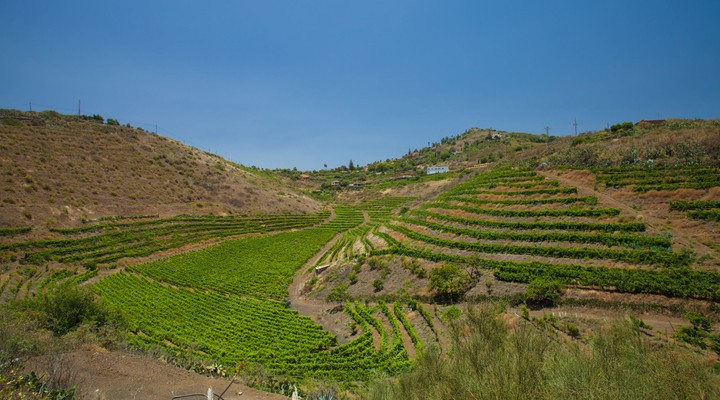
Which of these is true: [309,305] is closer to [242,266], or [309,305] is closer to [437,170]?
[242,266]

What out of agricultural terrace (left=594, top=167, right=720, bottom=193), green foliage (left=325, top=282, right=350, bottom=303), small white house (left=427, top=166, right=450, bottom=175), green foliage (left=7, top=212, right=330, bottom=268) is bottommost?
green foliage (left=325, top=282, right=350, bottom=303)

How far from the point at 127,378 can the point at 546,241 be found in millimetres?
34192

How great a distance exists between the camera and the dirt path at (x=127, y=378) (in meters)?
14.0

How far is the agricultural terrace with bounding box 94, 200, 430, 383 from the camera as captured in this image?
77.9ft

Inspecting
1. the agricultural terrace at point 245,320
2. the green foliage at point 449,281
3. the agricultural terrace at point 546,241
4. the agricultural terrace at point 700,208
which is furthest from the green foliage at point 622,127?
the agricultural terrace at point 245,320

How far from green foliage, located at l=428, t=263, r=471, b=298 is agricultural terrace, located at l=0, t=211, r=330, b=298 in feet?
121

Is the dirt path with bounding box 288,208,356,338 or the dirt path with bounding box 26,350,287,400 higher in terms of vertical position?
the dirt path with bounding box 26,350,287,400

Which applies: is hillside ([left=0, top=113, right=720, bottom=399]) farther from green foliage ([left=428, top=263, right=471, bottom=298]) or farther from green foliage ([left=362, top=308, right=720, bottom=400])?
green foliage ([left=428, top=263, right=471, bottom=298])

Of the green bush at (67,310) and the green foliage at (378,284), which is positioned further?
the green foliage at (378,284)

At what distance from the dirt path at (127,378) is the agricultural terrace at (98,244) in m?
22.2

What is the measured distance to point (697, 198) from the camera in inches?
1216

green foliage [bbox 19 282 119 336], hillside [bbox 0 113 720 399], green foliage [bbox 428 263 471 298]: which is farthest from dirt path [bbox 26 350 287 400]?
green foliage [bbox 428 263 471 298]

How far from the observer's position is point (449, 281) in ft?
103

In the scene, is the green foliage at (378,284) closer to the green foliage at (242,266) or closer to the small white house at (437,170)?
the green foliage at (242,266)
